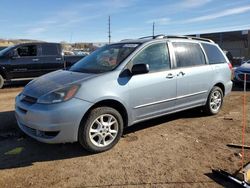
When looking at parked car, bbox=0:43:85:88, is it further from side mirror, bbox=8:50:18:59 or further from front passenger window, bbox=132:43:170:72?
front passenger window, bbox=132:43:170:72

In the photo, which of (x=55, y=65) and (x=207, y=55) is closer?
(x=207, y=55)

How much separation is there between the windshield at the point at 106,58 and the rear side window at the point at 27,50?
7.20m

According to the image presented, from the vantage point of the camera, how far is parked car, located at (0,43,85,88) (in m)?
12.1

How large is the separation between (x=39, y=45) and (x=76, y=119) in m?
9.06

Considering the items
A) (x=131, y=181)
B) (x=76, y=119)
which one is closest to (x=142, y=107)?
(x=76, y=119)

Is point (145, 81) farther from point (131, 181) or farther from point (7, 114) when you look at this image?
point (7, 114)

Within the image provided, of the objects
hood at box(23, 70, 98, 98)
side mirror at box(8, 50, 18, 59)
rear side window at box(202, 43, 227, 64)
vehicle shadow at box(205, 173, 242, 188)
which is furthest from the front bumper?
side mirror at box(8, 50, 18, 59)

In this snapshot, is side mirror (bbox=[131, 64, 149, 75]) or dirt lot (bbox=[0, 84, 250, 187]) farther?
side mirror (bbox=[131, 64, 149, 75])

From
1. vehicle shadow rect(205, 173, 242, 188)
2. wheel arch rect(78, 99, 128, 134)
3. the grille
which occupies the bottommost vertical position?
vehicle shadow rect(205, 173, 242, 188)

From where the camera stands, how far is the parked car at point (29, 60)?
39.8 ft

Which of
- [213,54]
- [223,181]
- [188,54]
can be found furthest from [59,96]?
[213,54]

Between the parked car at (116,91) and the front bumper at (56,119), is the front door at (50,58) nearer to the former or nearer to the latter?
the parked car at (116,91)

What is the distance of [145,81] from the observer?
529 centimetres

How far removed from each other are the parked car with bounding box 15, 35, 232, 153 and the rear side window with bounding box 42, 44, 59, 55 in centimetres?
727
